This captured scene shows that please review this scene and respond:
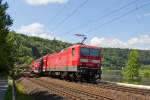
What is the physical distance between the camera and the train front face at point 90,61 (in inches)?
1396

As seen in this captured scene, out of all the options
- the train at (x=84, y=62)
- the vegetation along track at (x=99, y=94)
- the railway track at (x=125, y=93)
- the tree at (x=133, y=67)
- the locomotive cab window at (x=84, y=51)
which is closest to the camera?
the railway track at (x=125, y=93)

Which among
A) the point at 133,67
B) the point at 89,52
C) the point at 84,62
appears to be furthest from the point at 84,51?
the point at 133,67

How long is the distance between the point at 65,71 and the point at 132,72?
82011mm

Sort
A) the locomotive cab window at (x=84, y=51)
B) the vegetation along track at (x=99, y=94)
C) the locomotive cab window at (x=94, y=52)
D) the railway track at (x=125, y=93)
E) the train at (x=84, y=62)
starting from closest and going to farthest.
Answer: the railway track at (x=125, y=93) → the vegetation along track at (x=99, y=94) → the train at (x=84, y=62) → the locomotive cab window at (x=84, y=51) → the locomotive cab window at (x=94, y=52)

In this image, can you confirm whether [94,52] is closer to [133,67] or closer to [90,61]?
[90,61]

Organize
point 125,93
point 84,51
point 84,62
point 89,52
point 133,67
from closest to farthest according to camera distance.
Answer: point 125,93, point 84,62, point 84,51, point 89,52, point 133,67

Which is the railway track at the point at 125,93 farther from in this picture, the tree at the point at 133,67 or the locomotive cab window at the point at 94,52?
the tree at the point at 133,67

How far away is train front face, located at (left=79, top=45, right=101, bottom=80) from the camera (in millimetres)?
35469

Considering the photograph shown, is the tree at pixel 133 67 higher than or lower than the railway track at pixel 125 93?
higher

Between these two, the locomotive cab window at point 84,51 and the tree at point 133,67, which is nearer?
the locomotive cab window at point 84,51

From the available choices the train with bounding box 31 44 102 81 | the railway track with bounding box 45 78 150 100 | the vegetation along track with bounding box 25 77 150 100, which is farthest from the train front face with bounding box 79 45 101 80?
the railway track with bounding box 45 78 150 100

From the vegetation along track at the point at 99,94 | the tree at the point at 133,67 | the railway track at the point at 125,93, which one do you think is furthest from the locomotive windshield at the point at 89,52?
the tree at the point at 133,67

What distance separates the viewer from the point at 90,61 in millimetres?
35844

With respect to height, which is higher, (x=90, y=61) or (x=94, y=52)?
(x=94, y=52)
